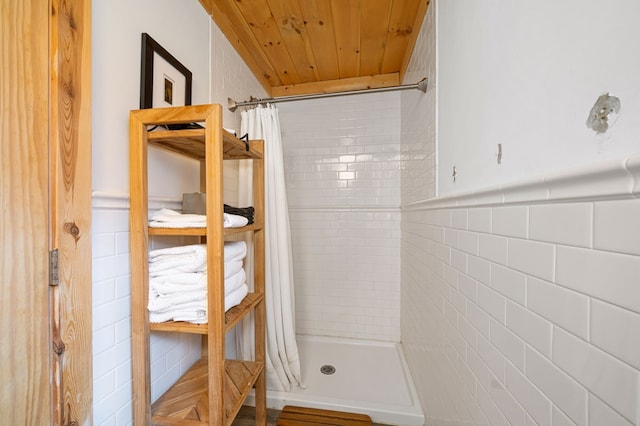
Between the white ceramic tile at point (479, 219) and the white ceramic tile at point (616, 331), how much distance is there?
291 millimetres

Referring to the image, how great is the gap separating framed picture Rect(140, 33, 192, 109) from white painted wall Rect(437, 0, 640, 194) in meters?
1.09

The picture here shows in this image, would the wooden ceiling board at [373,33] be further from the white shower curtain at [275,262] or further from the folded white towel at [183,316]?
the folded white towel at [183,316]

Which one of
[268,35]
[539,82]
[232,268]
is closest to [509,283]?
[539,82]

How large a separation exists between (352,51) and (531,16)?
1.36 m

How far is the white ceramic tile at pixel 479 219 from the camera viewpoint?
2.05ft

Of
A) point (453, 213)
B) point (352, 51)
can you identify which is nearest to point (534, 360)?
point (453, 213)

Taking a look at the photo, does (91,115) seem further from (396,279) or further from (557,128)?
(396,279)

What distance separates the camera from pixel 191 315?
0.82m

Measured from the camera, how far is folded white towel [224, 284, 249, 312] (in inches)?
35.6

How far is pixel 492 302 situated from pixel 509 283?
3.7 inches

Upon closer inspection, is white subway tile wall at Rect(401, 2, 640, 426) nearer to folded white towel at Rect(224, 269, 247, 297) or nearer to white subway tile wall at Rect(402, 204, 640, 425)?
white subway tile wall at Rect(402, 204, 640, 425)

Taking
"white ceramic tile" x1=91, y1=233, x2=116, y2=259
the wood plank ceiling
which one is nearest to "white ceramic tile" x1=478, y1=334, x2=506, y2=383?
"white ceramic tile" x1=91, y1=233, x2=116, y2=259

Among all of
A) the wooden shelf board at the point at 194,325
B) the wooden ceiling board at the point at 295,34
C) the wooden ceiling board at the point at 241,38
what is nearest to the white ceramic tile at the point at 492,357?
the wooden shelf board at the point at 194,325

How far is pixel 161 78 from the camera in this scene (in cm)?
93
